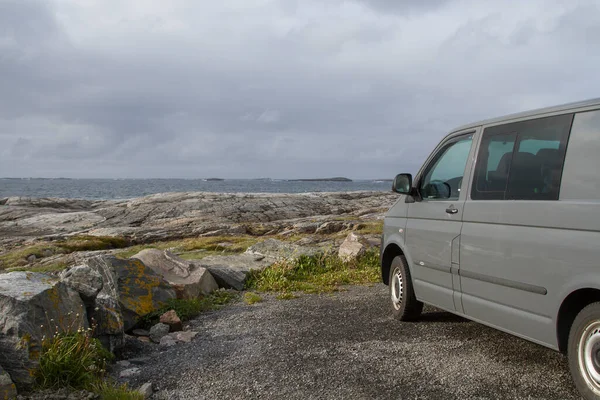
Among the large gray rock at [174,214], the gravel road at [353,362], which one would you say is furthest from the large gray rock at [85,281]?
the large gray rock at [174,214]

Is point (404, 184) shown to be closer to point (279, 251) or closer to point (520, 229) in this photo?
point (520, 229)

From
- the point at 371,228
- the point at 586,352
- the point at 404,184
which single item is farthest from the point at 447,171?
the point at 371,228

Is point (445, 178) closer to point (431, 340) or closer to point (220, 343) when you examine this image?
point (431, 340)

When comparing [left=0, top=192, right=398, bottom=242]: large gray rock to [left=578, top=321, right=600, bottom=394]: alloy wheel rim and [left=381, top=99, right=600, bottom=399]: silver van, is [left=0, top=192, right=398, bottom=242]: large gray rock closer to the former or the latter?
[left=381, top=99, right=600, bottom=399]: silver van

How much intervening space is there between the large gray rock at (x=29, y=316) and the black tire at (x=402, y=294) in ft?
13.0

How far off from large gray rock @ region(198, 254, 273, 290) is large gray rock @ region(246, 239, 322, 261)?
0.18 m

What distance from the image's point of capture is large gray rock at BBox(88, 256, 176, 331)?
23.0 feet

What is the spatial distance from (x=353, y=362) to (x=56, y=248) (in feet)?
50.1

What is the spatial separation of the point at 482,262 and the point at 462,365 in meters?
1.10

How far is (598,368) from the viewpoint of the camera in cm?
376

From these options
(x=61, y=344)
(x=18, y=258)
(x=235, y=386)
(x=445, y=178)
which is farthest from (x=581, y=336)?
(x=18, y=258)

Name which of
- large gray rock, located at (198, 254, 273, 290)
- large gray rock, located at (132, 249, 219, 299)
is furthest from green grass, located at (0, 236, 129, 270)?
large gray rock, located at (132, 249, 219, 299)

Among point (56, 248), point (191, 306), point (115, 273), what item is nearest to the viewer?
point (115, 273)

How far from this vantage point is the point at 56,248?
1755cm
